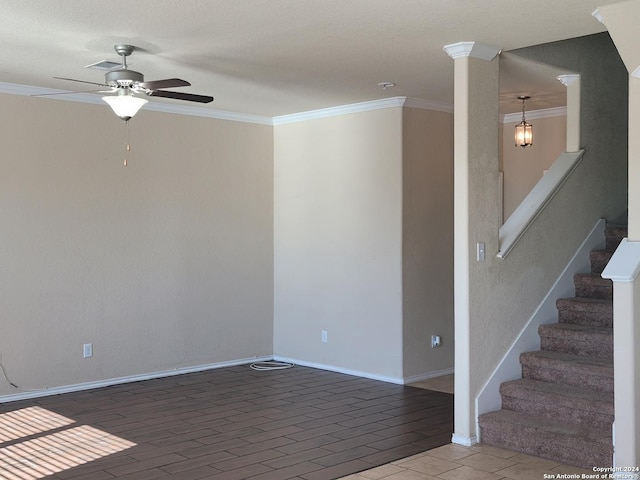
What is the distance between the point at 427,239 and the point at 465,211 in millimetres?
2099

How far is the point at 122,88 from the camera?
14.0 ft

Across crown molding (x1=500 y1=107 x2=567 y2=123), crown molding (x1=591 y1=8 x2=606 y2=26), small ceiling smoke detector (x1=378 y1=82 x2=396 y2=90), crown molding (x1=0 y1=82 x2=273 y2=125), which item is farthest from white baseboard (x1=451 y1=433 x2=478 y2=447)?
crown molding (x1=500 y1=107 x2=567 y2=123)

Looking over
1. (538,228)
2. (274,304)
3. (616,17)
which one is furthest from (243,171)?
(616,17)

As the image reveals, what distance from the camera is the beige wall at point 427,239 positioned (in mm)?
6379

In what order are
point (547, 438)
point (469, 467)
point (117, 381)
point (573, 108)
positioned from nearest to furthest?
point (469, 467)
point (547, 438)
point (573, 108)
point (117, 381)

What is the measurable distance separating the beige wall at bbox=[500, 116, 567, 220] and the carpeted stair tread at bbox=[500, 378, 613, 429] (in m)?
3.46

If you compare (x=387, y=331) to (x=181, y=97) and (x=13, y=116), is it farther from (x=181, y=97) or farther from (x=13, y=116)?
(x=13, y=116)

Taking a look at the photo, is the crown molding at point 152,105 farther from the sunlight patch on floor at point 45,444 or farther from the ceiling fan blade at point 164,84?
the sunlight patch on floor at point 45,444

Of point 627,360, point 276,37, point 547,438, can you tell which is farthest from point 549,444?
point 276,37

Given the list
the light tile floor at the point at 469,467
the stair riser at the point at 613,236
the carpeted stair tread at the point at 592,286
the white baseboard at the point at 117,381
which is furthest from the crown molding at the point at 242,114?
the light tile floor at the point at 469,467

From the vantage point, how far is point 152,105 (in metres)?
6.43

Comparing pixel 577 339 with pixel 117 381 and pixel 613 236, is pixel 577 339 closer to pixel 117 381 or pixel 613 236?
pixel 613 236

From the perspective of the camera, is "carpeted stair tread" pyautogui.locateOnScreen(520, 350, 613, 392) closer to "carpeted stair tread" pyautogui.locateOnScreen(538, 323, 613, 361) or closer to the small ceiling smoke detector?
"carpeted stair tread" pyautogui.locateOnScreen(538, 323, 613, 361)

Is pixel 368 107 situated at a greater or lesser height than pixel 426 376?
greater
